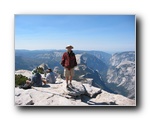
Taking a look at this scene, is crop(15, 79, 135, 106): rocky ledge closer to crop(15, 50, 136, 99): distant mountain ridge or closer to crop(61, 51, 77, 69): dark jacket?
crop(15, 50, 136, 99): distant mountain ridge

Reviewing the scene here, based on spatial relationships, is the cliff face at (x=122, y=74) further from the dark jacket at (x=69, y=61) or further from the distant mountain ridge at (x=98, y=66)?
the dark jacket at (x=69, y=61)

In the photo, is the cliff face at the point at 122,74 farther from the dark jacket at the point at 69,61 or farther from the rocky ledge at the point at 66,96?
the dark jacket at the point at 69,61

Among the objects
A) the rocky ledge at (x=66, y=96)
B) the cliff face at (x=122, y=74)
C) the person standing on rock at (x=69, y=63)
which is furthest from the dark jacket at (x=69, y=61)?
the cliff face at (x=122, y=74)

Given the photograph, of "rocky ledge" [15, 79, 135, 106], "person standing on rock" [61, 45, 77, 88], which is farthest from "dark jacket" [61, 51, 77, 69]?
→ "rocky ledge" [15, 79, 135, 106]

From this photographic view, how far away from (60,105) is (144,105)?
0.99 metres

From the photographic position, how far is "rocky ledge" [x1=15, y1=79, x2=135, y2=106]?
4.27 meters

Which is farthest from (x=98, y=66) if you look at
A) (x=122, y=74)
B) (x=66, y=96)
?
(x=66, y=96)

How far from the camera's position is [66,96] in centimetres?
432

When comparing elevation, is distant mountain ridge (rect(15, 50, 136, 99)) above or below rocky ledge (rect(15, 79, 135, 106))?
above

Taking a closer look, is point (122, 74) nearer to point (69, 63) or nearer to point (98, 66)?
point (98, 66)

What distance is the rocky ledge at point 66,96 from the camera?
4270 mm

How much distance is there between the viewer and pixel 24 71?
14.0ft

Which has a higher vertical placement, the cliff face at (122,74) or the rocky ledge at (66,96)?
the cliff face at (122,74)
